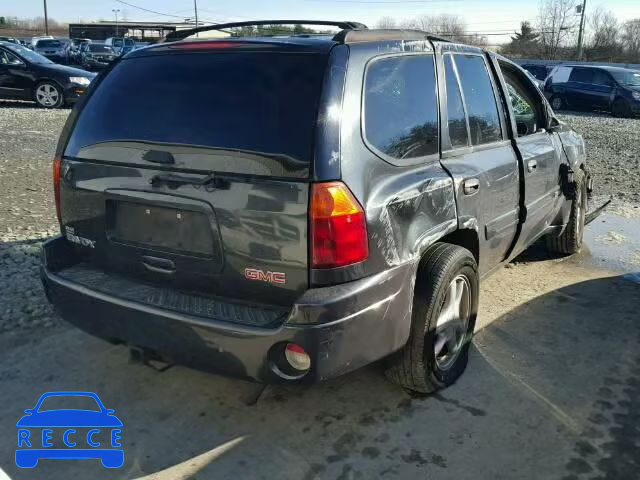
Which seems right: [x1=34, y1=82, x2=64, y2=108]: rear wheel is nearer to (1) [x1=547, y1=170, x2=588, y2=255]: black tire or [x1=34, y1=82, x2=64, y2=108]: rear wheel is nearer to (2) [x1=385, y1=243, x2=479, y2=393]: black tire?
(1) [x1=547, y1=170, x2=588, y2=255]: black tire

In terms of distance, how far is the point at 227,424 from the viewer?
297cm

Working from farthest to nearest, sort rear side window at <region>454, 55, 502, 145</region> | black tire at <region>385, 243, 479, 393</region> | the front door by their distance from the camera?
the front door → rear side window at <region>454, 55, 502, 145</region> → black tire at <region>385, 243, 479, 393</region>

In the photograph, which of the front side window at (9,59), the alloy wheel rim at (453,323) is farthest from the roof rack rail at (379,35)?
the front side window at (9,59)

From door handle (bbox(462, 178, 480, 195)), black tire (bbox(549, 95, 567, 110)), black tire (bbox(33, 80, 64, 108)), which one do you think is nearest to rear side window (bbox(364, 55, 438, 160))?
door handle (bbox(462, 178, 480, 195))

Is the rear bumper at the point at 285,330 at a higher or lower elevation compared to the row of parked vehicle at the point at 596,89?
lower

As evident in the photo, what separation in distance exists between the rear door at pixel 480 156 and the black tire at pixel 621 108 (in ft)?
60.1

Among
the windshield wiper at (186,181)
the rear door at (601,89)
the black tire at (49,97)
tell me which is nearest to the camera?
the windshield wiper at (186,181)

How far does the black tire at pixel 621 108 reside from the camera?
19.7 m

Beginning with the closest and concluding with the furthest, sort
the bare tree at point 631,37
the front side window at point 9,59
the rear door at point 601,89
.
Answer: the front side window at point 9,59
the rear door at point 601,89
the bare tree at point 631,37

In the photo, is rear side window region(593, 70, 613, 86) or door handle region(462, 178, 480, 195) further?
rear side window region(593, 70, 613, 86)

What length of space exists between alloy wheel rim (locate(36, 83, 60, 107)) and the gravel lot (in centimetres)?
56

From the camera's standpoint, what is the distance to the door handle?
328 centimetres

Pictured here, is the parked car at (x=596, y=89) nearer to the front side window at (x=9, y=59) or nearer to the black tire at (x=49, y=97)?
the black tire at (x=49, y=97)

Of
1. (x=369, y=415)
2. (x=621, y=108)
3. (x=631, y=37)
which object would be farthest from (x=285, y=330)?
(x=631, y=37)
